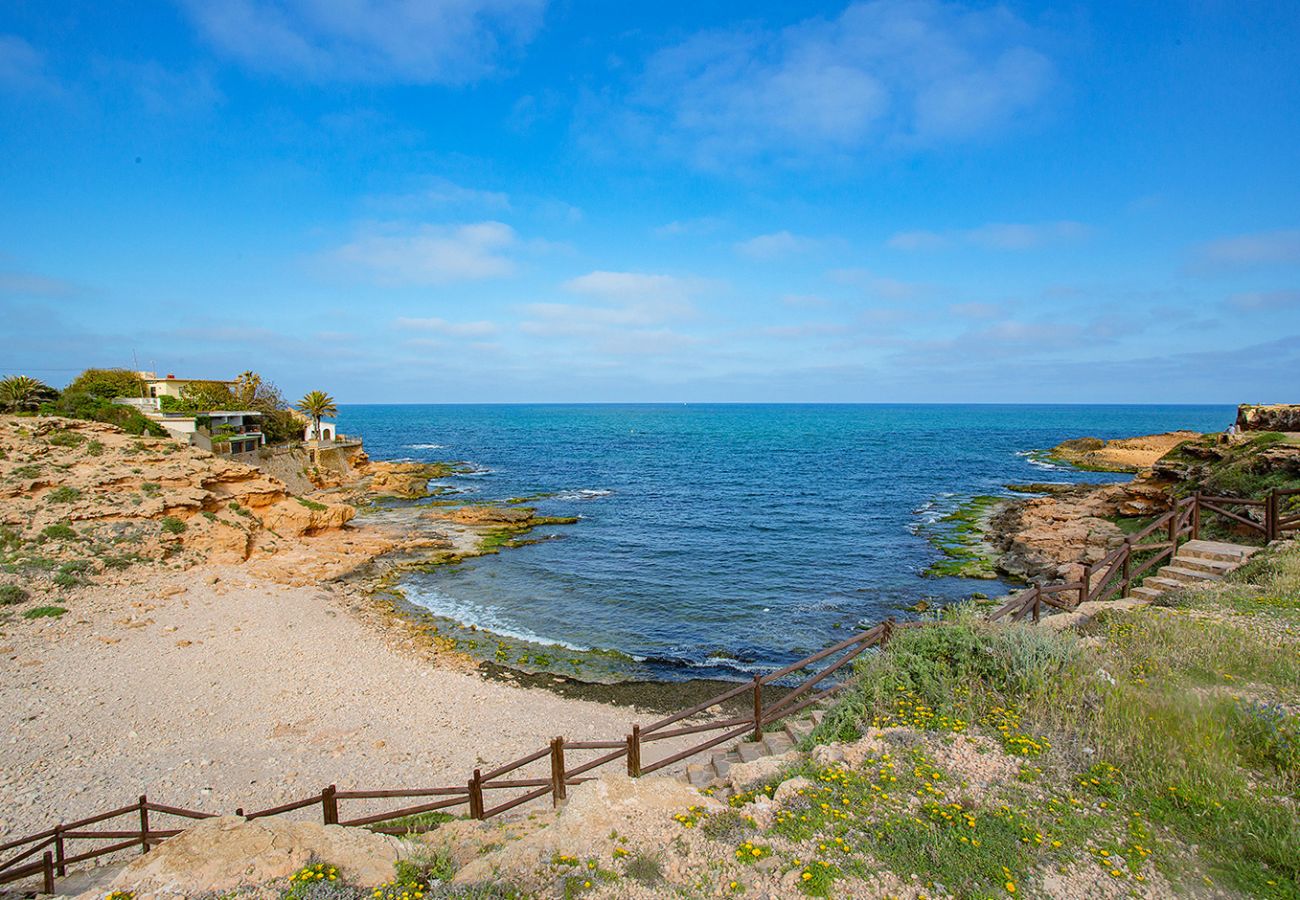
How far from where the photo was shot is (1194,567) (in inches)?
546

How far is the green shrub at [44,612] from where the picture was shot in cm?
2039

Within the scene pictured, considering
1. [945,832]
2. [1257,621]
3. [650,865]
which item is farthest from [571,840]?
[1257,621]

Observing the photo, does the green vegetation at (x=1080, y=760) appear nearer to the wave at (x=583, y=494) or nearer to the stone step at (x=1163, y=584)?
the stone step at (x=1163, y=584)

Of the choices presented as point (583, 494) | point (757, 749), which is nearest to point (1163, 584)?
point (757, 749)

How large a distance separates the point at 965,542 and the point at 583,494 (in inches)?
1224

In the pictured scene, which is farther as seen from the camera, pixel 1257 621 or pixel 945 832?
pixel 1257 621

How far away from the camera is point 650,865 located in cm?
596

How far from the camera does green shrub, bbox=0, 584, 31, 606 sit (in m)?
20.8

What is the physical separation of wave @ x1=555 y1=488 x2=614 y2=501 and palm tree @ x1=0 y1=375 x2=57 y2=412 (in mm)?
35122

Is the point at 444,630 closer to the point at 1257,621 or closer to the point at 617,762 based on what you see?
the point at 617,762

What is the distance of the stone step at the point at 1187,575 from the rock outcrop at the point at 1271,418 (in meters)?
30.5

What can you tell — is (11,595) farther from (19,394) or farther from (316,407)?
(316,407)

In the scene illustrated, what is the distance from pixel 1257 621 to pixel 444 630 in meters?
22.5

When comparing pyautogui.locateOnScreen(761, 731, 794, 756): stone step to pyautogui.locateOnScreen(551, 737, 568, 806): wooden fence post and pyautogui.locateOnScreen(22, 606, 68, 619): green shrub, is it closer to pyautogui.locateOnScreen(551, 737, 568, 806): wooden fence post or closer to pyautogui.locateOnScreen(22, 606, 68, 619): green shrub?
pyautogui.locateOnScreen(551, 737, 568, 806): wooden fence post
